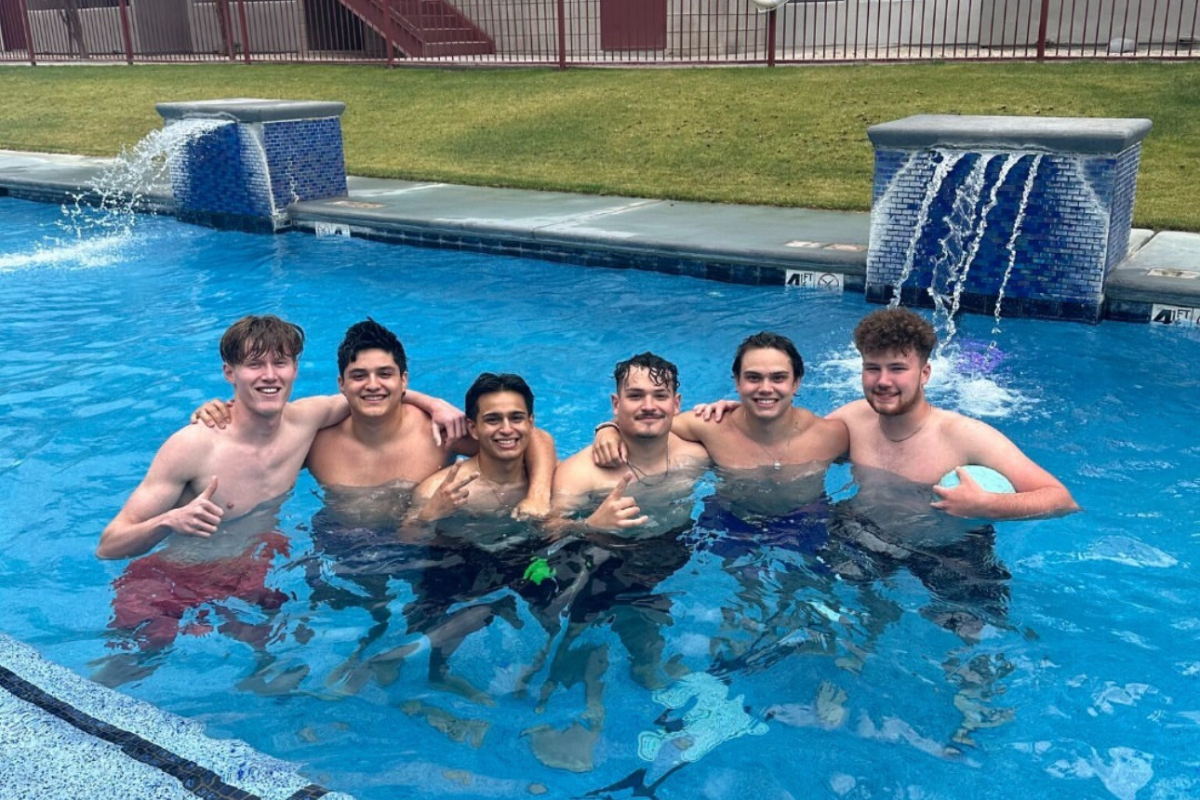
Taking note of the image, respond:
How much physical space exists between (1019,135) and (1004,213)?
0.58 meters

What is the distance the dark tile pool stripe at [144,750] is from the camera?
3.14 metres

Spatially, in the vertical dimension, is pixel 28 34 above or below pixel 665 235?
above

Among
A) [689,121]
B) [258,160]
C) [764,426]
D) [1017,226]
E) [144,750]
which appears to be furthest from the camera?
[689,121]

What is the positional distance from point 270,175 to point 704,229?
16.7 ft

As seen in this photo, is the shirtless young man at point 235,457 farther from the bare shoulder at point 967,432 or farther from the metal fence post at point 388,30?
the metal fence post at point 388,30

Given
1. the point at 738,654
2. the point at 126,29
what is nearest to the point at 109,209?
the point at 738,654

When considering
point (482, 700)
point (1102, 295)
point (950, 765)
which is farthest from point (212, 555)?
point (1102, 295)

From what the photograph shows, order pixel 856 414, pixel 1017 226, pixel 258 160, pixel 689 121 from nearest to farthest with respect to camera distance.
→ pixel 856 414 < pixel 1017 226 < pixel 258 160 < pixel 689 121

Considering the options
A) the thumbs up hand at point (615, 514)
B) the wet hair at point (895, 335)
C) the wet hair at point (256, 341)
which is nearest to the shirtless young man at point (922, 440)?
the wet hair at point (895, 335)

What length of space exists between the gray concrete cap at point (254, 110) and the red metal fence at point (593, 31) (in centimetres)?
747

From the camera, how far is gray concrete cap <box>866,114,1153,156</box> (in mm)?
7848

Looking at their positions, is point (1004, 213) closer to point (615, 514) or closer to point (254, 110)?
point (615, 514)

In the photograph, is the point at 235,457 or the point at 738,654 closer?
the point at 738,654

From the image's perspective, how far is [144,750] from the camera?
3.30m
